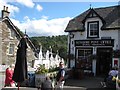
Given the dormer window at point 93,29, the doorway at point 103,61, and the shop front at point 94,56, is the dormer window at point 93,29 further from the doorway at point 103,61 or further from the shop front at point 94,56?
the doorway at point 103,61

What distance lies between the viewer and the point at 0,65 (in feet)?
99.7

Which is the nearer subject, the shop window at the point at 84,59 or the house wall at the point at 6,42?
the shop window at the point at 84,59

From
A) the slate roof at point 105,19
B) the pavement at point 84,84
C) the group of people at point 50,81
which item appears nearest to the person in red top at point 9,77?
the group of people at point 50,81

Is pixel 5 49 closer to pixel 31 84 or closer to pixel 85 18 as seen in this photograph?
pixel 85 18

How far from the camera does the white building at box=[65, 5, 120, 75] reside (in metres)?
22.4

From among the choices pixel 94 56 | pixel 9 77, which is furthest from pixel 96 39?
pixel 9 77

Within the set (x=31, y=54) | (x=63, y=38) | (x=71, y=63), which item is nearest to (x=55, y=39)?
(x=63, y=38)

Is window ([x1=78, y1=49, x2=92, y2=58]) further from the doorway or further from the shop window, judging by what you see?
the doorway

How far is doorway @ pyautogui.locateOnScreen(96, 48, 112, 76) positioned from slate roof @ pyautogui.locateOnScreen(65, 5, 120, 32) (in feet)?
6.46

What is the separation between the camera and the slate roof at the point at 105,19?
2270cm

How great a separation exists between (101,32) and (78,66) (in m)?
3.57

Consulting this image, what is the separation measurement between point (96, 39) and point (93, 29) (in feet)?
3.47

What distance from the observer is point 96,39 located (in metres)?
23.3

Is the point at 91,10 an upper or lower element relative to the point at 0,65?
upper
